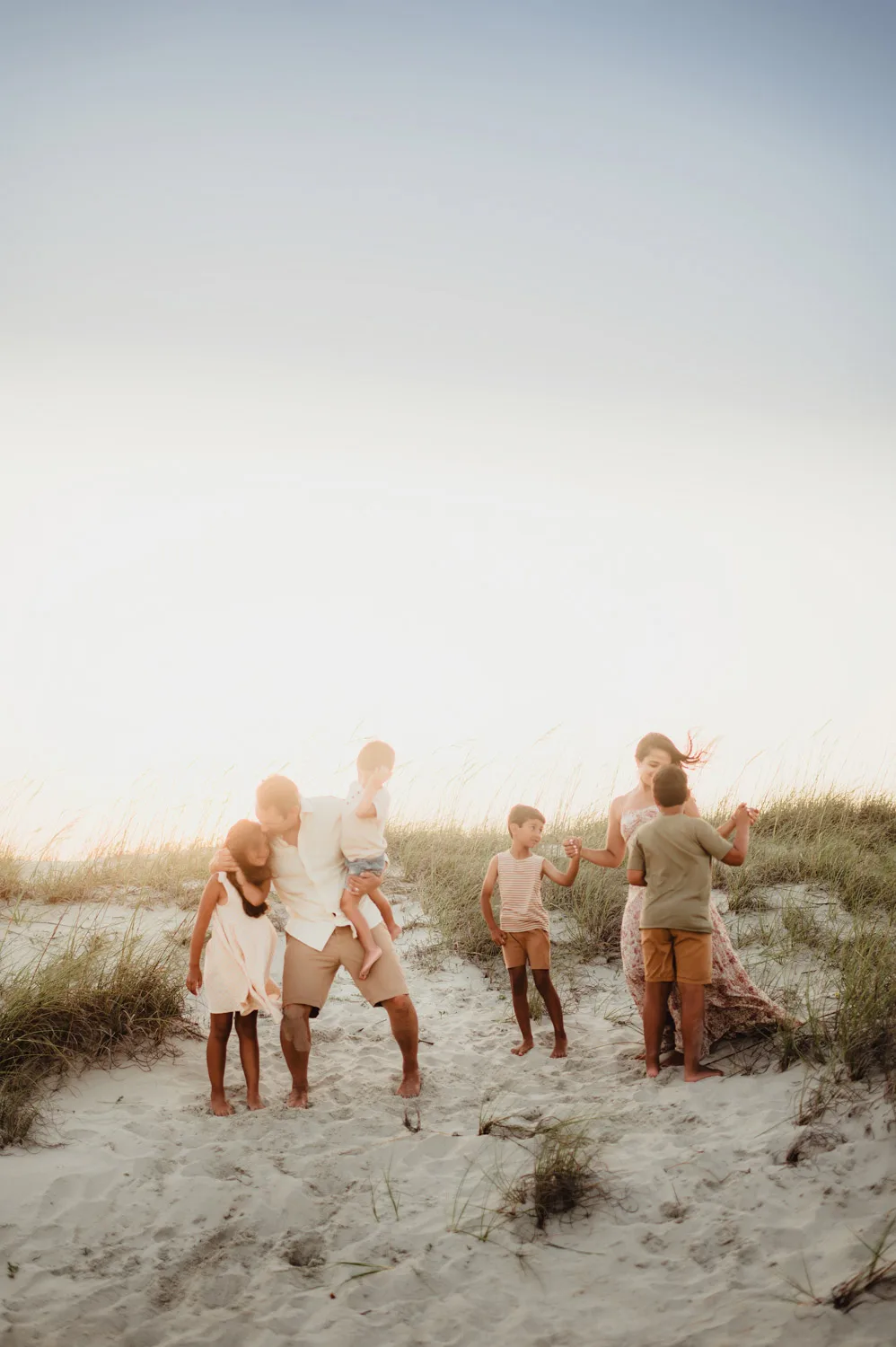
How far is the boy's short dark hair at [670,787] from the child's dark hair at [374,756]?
152cm

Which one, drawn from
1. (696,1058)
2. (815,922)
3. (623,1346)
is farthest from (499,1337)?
(815,922)

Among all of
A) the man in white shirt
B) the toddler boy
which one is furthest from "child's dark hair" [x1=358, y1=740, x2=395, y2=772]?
the man in white shirt

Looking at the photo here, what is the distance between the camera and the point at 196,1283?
3410 millimetres

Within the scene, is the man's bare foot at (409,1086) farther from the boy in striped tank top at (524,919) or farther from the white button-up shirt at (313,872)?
the white button-up shirt at (313,872)

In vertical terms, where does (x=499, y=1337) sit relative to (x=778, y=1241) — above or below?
below

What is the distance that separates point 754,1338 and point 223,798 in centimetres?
725

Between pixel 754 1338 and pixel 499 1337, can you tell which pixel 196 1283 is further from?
pixel 754 1338

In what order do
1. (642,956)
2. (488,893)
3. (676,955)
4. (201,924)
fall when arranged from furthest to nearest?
(488,893), (642,956), (676,955), (201,924)

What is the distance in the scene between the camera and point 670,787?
15.6ft

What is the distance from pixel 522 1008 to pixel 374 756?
81.7 inches

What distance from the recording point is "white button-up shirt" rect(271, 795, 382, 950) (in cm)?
473

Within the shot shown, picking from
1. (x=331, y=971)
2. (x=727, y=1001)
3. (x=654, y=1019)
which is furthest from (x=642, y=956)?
(x=331, y=971)

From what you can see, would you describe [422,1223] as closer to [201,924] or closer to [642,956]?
[201,924]

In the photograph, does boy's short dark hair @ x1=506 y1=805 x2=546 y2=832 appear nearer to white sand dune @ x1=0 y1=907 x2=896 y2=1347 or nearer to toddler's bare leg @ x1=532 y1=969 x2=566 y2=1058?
toddler's bare leg @ x1=532 y1=969 x2=566 y2=1058
